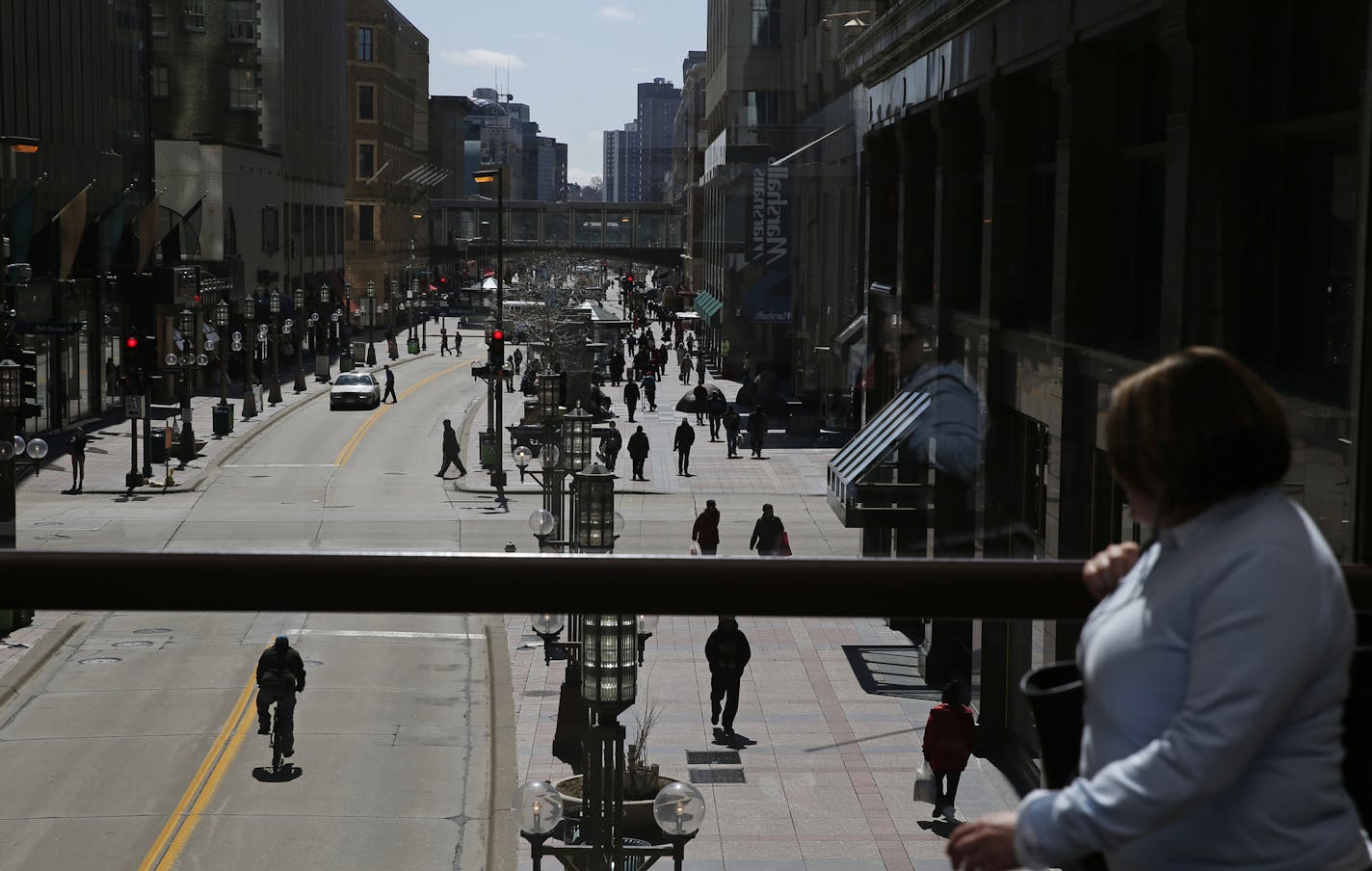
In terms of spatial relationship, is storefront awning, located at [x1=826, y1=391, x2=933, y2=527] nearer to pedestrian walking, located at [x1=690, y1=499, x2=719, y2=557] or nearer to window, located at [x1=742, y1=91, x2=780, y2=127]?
pedestrian walking, located at [x1=690, y1=499, x2=719, y2=557]

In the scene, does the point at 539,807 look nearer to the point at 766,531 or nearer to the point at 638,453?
the point at 766,531

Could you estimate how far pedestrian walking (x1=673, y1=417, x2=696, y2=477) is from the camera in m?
19.0

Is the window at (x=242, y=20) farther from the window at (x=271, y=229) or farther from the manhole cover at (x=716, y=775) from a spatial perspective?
the manhole cover at (x=716, y=775)

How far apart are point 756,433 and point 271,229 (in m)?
43.2

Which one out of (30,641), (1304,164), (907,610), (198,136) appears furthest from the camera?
(198,136)

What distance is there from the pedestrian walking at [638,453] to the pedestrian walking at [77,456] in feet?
21.1

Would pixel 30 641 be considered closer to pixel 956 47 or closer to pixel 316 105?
pixel 956 47

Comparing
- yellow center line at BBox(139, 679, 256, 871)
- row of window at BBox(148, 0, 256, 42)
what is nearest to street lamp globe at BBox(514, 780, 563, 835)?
yellow center line at BBox(139, 679, 256, 871)

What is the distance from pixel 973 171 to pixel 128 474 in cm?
1144

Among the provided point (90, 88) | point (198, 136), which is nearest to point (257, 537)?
point (90, 88)

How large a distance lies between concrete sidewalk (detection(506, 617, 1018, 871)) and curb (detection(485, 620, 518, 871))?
0.06 m

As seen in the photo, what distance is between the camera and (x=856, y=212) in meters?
27.4

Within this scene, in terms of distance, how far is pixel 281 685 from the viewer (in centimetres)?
469

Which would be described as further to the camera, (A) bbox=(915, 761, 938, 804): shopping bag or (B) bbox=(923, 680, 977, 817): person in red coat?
(B) bbox=(923, 680, 977, 817): person in red coat
